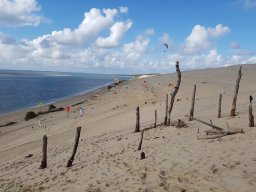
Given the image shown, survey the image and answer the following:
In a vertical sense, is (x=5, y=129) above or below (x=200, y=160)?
below

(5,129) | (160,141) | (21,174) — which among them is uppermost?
(160,141)

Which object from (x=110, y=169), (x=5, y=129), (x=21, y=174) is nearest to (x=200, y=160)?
(x=110, y=169)

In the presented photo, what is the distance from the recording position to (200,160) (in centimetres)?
1475

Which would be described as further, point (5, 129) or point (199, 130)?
point (5, 129)

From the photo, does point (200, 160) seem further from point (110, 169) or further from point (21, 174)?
point (21, 174)

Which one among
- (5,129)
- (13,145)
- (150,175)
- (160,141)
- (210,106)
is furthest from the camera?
(5,129)

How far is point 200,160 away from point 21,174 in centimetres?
864

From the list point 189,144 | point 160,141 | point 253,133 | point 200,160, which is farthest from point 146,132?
point 200,160

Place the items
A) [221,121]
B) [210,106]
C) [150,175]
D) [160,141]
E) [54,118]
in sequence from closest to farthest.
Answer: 1. [150,175]
2. [160,141]
3. [221,121]
4. [210,106]
5. [54,118]

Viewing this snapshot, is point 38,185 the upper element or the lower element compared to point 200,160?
lower

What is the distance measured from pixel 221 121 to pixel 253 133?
498cm

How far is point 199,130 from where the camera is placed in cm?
2081

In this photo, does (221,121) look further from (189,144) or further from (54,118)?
(54,118)

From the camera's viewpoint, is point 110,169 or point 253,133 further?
point 253,133
